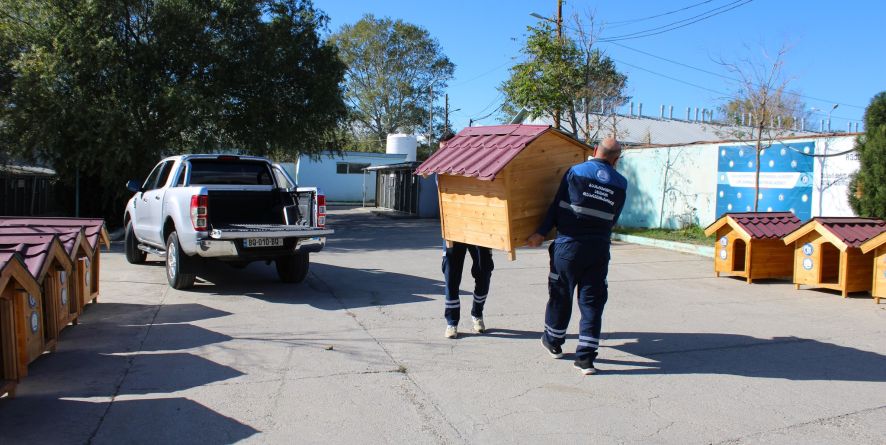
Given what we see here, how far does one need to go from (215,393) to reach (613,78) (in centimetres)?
1845

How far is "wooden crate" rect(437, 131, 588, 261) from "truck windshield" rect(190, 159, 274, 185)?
4.55 m

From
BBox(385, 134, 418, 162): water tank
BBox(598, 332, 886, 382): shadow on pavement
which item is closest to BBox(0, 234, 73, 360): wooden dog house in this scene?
BBox(598, 332, 886, 382): shadow on pavement

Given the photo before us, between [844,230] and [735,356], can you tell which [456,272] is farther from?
[844,230]

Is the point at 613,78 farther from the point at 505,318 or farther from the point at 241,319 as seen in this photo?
the point at 241,319

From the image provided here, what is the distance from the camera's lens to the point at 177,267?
866cm

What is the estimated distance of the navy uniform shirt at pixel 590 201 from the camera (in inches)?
207

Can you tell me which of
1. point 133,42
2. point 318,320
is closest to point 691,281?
point 318,320

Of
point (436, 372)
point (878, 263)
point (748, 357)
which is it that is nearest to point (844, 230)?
point (878, 263)

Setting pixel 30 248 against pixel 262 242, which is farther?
pixel 262 242

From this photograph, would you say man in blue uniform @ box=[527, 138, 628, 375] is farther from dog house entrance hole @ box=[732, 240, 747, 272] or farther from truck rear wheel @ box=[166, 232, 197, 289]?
dog house entrance hole @ box=[732, 240, 747, 272]

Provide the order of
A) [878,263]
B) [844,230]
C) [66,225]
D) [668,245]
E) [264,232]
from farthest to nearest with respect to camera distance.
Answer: [668,245], [844,230], [878,263], [264,232], [66,225]

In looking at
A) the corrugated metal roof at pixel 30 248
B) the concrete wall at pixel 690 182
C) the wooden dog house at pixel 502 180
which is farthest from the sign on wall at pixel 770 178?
the corrugated metal roof at pixel 30 248

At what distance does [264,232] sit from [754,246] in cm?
725

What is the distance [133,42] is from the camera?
59.8ft
